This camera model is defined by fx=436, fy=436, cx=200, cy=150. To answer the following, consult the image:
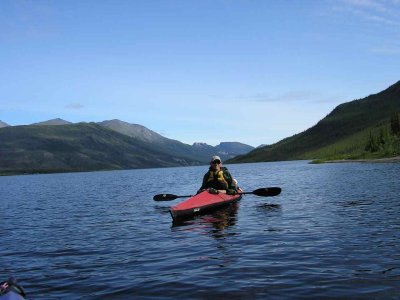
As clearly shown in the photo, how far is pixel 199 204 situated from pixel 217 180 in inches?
197

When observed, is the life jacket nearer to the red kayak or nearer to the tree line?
the red kayak

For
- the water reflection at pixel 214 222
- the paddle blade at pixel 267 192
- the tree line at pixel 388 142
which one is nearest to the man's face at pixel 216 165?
the water reflection at pixel 214 222

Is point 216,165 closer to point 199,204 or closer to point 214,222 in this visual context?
point 199,204

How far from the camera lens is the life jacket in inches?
1305

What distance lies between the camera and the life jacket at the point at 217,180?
33.2 m

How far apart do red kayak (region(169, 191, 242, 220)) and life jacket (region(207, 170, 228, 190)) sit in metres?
0.98

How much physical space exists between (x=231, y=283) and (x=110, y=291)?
11.7 ft

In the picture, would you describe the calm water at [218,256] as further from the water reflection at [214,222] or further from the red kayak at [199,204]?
the red kayak at [199,204]

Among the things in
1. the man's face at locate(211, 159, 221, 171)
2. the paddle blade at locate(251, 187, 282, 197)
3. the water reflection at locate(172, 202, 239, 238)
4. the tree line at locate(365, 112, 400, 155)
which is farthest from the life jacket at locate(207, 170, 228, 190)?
the tree line at locate(365, 112, 400, 155)

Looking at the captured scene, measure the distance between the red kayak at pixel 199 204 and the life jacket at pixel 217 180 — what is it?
38.6 inches

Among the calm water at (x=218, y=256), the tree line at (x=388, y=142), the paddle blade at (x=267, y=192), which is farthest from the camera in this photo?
the tree line at (x=388, y=142)

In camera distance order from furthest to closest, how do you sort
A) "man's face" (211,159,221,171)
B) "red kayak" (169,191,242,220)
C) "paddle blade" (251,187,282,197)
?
"paddle blade" (251,187,282,197)
"man's face" (211,159,221,171)
"red kayak" (169,191,242,220)

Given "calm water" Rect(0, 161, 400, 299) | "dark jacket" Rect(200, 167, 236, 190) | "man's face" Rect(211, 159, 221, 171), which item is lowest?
"calm water" Rect(0, 161, 400, 299)

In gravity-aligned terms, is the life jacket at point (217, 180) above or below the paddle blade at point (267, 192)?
above
